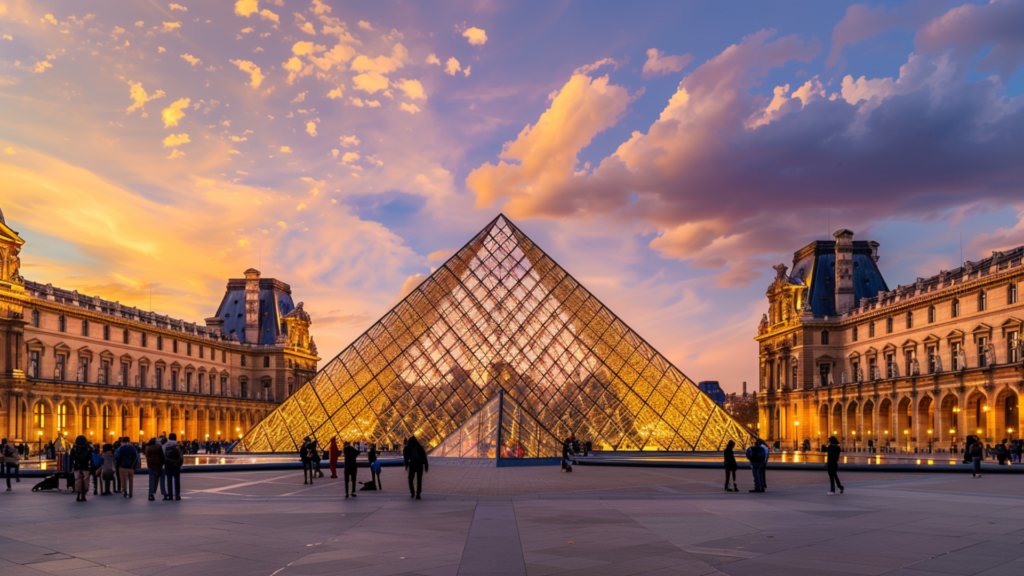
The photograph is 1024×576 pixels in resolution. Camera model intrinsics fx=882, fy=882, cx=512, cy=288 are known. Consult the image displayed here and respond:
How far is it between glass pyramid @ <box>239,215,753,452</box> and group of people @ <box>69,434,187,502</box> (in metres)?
17.3

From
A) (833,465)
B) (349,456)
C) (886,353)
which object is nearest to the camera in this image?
(833,465)

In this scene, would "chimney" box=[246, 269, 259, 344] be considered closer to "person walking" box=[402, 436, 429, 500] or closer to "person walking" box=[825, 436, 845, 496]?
"person walking" box=[402, 436, 429, 500]

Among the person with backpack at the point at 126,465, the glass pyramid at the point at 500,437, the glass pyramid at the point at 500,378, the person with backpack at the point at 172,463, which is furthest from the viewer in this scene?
the glass pyramid at the point at 500,378

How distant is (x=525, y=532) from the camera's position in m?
10.0

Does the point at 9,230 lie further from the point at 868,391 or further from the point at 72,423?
the point at 868,391

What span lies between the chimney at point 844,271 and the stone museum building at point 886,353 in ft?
0.26

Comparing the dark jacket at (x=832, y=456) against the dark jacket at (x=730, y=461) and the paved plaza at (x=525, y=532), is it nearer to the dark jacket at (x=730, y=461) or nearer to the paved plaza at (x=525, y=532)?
the paved plaza at (x=525, y=532)

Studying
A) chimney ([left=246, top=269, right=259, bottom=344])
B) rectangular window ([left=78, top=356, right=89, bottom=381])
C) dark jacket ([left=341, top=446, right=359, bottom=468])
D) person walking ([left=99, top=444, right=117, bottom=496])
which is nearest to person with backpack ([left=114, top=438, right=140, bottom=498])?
person walking ([left=99, top=444, right=117, bottom=496])

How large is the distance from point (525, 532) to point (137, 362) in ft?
216

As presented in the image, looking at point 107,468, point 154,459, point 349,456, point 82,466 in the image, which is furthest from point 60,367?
point 349,456

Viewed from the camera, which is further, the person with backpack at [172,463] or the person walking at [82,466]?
the person walking at [82,466]

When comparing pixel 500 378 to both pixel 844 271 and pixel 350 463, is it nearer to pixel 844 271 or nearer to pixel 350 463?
pixel 350 463

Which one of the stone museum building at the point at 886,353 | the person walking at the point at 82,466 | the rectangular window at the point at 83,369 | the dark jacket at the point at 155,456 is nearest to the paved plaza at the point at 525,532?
the person walking at the point at 82,466

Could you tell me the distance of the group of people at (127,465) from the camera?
14641 mm
